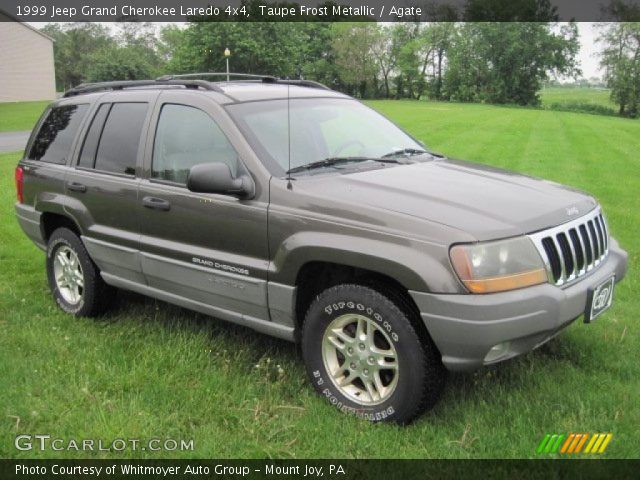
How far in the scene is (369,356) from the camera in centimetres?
352

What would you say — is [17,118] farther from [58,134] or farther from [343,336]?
[343,336]

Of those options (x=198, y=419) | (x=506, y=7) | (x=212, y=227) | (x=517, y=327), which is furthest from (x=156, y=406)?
(x=506, y=7)

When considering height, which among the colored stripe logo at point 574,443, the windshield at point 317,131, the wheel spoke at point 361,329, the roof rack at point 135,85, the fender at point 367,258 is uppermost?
the roof rack at point 135,85

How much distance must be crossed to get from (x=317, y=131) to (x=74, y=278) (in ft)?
8.21

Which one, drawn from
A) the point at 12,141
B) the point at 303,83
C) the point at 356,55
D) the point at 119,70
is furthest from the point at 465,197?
the point at 119,70

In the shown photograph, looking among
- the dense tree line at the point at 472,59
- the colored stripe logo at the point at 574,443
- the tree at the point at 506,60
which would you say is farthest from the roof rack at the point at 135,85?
the tree at the point at 506,60

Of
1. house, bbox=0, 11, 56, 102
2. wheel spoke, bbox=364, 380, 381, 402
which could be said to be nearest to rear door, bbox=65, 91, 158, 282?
wheel spoke, bbox=364, 380, 381, 402

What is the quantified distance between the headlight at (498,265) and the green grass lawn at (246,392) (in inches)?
A: 31.8

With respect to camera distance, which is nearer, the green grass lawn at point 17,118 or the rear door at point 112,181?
the rear door at point 112,181

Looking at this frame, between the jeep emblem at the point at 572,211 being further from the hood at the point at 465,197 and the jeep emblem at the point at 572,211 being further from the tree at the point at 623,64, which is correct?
the tree at the point at 623,64

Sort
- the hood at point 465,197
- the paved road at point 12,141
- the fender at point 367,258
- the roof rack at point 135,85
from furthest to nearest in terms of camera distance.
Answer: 1. the paved road at point 12,141
2. the roof rack at point 135,85
3. the hood at point 465,197
4. the fender at point 367,258

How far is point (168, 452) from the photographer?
336 cm

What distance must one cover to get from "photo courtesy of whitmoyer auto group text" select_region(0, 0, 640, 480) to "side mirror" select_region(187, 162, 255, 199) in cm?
2

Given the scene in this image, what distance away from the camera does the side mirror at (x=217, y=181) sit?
3.75 meters
